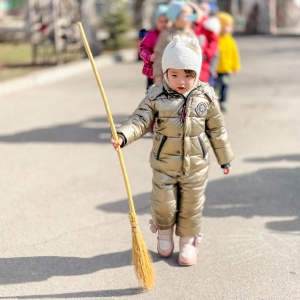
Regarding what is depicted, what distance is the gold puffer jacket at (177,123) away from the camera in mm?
3902

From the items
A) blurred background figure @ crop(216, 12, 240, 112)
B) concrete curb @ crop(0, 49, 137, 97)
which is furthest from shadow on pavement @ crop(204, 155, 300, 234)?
concrete curb @ crop(0, 49, 137, 97)

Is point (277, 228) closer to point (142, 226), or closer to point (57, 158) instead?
point (142, 226)

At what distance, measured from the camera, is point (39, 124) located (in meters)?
8.46

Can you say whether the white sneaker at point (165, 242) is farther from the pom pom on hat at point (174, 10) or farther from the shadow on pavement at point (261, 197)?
the pom pom on hat at point (174, 10)

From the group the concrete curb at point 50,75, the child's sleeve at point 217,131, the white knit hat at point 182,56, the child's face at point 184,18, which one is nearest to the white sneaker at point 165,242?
the child's sleeve at point 217,131

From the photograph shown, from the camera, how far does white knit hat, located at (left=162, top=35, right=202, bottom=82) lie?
150 inches

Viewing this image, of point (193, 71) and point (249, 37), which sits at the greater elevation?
point (193, 71)

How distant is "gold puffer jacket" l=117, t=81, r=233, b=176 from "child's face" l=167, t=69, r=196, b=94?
0.13 ft

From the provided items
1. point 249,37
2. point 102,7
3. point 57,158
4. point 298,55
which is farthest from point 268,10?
point 57,158

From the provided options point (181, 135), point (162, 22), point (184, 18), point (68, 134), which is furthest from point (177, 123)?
point (68, 134)

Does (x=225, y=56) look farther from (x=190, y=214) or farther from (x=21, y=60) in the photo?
(x=21, y=60)

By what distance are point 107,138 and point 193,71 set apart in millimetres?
3935

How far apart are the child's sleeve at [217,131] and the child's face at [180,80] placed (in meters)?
0.18

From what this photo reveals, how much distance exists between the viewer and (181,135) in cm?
392
